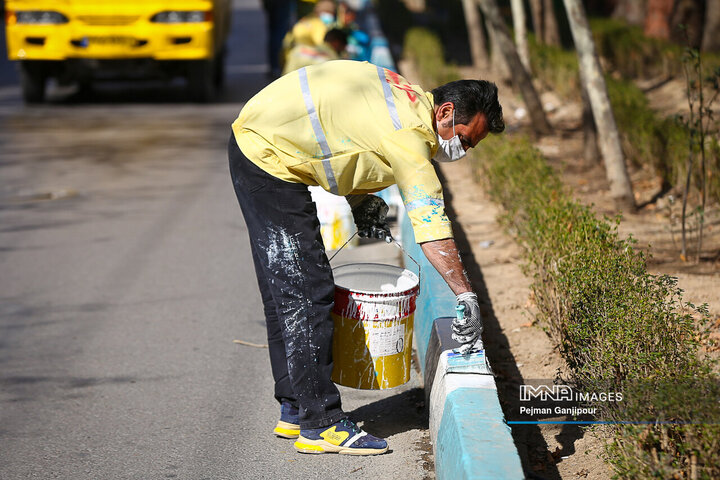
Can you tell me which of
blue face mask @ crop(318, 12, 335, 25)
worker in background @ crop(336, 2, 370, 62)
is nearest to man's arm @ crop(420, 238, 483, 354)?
blue face mask @ crop(318, 12, 335, 25)

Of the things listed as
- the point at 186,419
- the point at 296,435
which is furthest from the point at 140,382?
the point at 296,435

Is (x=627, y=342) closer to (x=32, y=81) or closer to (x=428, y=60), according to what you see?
(x=428, y=60)

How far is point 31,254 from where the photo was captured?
23.3ft

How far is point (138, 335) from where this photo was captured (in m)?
5.50

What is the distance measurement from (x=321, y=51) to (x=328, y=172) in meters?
6.09

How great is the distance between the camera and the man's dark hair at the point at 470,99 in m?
3.67

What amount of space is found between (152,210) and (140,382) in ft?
12.5

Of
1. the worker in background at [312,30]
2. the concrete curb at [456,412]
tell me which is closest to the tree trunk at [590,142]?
the worker in background at [312,30]

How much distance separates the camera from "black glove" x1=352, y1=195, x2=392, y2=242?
4262mm

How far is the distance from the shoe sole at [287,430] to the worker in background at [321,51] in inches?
223

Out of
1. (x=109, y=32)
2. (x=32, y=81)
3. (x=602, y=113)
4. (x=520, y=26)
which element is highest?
(x=602, y=113)

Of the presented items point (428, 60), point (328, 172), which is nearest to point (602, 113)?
point (328, 172)

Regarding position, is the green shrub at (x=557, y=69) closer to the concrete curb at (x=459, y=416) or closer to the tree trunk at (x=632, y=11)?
the tree trunk at (x=632, y=11)

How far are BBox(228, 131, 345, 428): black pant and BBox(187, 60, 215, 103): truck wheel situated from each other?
406 inches
